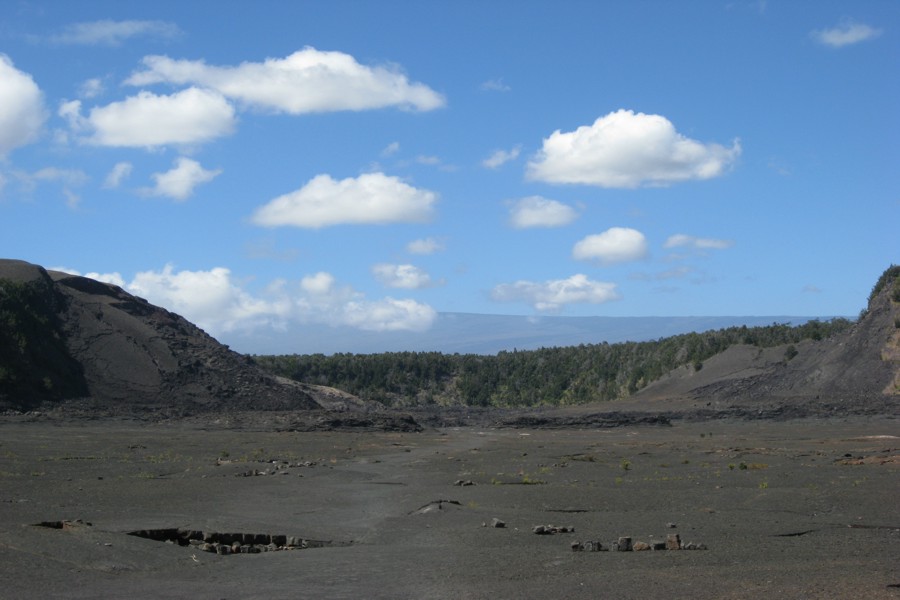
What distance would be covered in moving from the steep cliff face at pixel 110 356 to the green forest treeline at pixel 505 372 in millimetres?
19366

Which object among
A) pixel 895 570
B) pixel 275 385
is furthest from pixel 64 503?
pixel 275 385

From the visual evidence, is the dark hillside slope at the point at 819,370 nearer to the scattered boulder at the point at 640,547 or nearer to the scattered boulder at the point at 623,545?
the scattered boulder at the point at 640,547

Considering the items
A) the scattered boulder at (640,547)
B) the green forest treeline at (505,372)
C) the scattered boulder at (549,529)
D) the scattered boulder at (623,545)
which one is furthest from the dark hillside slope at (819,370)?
the scattered boulder at (623,545)

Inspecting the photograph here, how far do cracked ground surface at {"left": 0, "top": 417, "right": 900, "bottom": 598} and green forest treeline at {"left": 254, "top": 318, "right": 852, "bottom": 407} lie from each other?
132 ft

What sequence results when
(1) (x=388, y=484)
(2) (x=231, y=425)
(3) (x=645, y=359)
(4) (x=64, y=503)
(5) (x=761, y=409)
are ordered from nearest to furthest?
1. (4) (x=64, y=503)
2. (1) (x=388, y=484)
3. (2) (x=231, y=425)
4. (5) (x=761, y=409)
5. (3) (x=645, y=359)

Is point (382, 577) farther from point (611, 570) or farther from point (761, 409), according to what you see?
point (761, 409)

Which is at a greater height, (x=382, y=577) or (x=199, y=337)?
(x=199, y=337)

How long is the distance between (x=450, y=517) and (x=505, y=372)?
6719 cm

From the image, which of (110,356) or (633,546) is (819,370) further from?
(633,546)

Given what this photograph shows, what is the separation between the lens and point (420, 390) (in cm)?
8256

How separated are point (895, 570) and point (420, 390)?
70.4m

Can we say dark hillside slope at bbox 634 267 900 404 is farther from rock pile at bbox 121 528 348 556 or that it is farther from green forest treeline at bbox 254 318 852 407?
rock pile at bbox 121 528 348 556

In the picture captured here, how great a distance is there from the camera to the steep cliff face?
48.6m

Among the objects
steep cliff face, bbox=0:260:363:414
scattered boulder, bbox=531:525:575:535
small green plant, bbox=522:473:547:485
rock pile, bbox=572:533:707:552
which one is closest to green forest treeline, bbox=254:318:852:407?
steep cliff face, bbox=0:260:363:414
